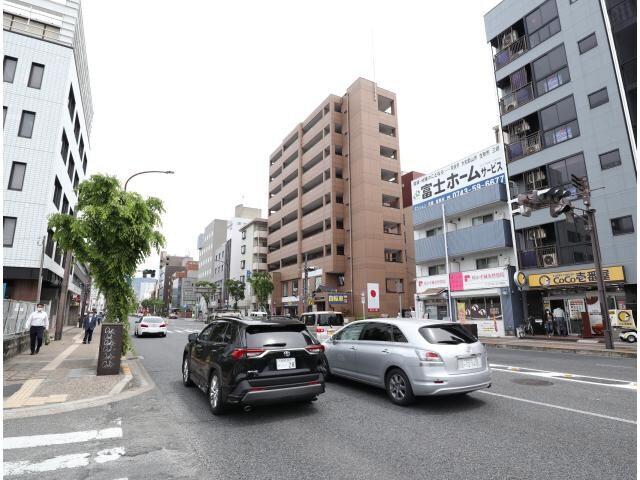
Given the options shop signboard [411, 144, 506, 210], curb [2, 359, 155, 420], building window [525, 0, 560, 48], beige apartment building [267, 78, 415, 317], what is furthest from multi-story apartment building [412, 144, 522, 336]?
curb [2, 359, 155, 420]

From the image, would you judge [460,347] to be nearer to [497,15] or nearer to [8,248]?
[8,248]

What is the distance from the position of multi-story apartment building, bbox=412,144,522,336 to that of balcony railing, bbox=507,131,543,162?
688 mm

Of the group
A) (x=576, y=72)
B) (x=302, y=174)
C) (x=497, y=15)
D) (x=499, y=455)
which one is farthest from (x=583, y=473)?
(x=302, y=174)

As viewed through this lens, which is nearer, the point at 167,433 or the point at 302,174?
the point at 167,433

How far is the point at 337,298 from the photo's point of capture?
43594 mm

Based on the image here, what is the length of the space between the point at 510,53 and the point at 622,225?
52.3 feet

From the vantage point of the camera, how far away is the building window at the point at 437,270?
3241 centimetres

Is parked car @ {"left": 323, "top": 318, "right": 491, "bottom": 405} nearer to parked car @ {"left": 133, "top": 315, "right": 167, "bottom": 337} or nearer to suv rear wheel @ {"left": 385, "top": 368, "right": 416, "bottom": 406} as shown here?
suv rear wheel @ {"left": 385, "top": 368, "right": 416, "bottom": 406}

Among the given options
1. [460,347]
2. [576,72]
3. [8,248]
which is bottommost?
[460,347]

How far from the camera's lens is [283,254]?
59000 mm

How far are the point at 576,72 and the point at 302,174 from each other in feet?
125

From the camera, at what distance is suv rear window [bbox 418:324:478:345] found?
7156 millimetres

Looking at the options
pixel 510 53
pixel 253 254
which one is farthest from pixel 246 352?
pixel 253 254

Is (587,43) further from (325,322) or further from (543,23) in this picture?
(325,322)
